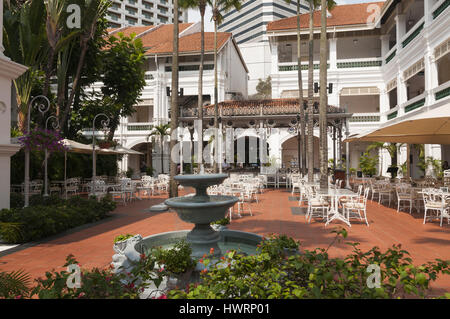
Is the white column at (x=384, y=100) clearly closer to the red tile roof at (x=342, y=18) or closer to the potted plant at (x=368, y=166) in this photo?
the potted plant at (x=368, y=166)

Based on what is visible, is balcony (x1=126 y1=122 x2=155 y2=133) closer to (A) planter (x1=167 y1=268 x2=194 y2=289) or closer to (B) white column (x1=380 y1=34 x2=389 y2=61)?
(B) white column (x1=380 y1=34 x2=389 y2=61)

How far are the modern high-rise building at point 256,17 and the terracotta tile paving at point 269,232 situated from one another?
238ft

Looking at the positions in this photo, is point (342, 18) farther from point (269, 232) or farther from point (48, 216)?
point (48, 216)

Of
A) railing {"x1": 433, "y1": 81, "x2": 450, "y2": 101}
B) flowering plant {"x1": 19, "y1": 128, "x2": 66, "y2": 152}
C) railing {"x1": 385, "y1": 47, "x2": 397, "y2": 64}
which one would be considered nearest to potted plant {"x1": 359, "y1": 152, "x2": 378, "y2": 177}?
railing {"x1": 433, "y1": 81, "x2": 450, "y2": 101}

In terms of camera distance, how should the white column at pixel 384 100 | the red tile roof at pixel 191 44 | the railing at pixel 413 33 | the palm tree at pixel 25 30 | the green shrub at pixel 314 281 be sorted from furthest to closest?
the red tile roof at pixel 191 44
the white column at pixel 384 100
the railing at pixel 413 33
the palm tree at pixel 25 30
the green shrub at pixel 314 281

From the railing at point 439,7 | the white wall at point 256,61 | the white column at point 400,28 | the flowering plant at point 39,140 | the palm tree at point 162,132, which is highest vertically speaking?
the white wall at point 256,61

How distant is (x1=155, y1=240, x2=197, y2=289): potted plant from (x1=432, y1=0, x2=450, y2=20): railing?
661 inches

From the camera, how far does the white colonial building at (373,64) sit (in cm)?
1752

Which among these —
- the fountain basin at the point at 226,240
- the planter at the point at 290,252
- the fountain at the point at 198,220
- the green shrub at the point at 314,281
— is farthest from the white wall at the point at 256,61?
the green shrub at the point at 314,281

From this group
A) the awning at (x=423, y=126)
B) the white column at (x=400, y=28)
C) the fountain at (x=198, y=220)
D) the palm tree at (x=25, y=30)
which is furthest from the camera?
the white column at (x=400, y=28)

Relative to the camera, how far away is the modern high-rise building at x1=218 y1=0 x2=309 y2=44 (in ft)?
252

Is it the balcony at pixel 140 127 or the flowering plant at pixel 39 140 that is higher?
the balcony at pixel 140 127

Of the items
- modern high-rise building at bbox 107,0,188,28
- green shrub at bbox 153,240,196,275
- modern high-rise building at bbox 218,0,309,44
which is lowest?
green shrub at bbox 153,240,196,275

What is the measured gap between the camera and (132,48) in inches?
739
